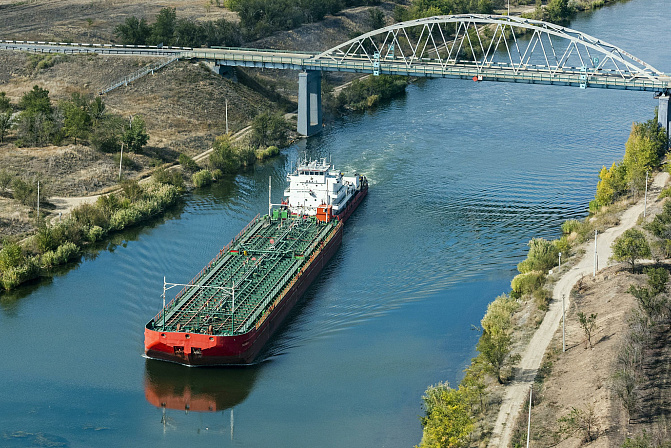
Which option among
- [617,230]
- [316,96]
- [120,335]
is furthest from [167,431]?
[316,96]

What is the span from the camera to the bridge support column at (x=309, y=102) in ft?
320

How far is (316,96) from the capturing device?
9912 cm

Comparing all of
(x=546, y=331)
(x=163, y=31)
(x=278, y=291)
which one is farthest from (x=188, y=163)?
(x=546, y=331)

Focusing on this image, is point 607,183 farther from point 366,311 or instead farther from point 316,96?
point 316,96

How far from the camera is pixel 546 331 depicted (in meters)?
51.3

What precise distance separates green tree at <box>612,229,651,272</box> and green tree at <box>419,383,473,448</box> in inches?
762

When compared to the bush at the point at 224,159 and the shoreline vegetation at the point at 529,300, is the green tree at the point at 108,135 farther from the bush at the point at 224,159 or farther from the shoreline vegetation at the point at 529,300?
the shoreline vegetation at the point at 529,300

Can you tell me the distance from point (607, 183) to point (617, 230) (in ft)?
25.3

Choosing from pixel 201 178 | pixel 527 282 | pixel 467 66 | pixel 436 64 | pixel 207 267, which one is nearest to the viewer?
pixel 527 282

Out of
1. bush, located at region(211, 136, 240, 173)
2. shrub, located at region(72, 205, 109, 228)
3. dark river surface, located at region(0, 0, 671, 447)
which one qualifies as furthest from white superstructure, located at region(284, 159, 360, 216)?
bush, located at region(211, 136, 240, 173)

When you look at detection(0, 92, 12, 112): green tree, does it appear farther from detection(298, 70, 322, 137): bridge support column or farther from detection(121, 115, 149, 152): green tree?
detection(298, 70, 322, 137): bridge support column

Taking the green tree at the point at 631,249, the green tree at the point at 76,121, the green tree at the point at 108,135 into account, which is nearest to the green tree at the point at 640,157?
the green tree at the point at 631,249

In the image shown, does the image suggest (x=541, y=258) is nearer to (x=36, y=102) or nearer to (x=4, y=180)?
(x=4, y=180)

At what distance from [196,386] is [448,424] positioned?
14817mm
